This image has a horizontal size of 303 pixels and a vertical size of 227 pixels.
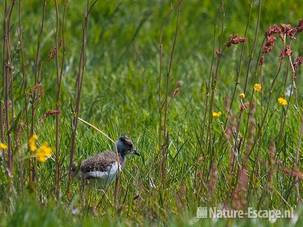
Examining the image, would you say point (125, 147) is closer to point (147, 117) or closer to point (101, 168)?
point (101, 168)

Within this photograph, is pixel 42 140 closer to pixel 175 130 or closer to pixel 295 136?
pixel 175 130

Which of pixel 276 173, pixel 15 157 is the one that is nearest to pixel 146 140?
pixel 276 173

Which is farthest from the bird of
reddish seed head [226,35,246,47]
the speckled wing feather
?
reddish seed head [226,35,246,47]

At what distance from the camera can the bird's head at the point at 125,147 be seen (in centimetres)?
617

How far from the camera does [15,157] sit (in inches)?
202

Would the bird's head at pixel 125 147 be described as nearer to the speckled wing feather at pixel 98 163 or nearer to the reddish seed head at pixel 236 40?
the speckled wing feather at pixel 98 163

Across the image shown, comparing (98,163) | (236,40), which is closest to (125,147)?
(98,163)

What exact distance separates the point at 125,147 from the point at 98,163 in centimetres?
29

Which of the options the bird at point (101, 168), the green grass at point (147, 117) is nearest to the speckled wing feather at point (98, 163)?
the bird at point (101, 168)

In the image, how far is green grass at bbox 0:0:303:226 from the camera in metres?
5.09

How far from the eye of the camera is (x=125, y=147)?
6199 millimetres

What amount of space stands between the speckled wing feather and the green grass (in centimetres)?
11

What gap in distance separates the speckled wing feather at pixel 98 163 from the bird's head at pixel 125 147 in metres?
0.13

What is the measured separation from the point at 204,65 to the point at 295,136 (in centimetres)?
269
